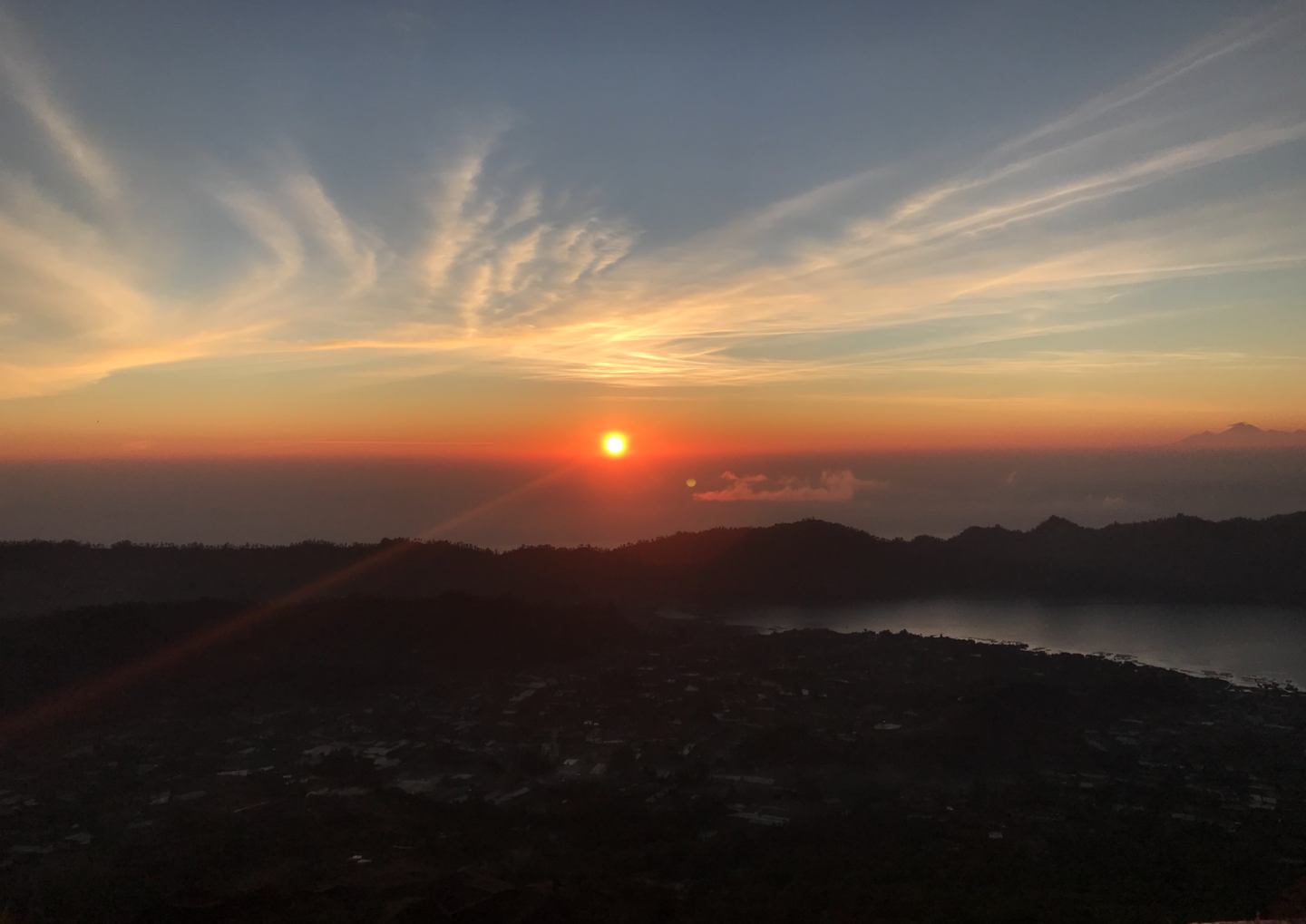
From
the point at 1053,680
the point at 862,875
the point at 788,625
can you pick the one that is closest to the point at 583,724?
the point at 862,875

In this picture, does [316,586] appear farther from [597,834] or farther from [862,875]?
[862,875]

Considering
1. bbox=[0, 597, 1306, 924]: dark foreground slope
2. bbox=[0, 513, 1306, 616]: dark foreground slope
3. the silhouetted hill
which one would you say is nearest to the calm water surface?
bbox=[0, 513, 1306, 616]: dark foreground slope

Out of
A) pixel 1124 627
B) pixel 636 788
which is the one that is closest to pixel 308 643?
pixel 636 788

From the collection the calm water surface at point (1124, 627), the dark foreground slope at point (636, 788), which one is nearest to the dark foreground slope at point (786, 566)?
the calm water surface at point (1124, 627)

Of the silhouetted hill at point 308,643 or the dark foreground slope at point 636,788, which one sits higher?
the silhouetted hill at point 308,643

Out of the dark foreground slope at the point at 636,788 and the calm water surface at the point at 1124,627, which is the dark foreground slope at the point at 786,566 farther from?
the dark foreground slope at the point at 636,788

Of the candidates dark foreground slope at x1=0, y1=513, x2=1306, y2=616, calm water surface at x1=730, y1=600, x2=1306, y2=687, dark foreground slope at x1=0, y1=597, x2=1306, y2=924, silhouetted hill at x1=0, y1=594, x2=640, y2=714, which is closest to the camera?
dark foreground slope at x1=0, y1=597, x2=1306, y2=924

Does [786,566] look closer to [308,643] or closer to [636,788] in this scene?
[308,643]

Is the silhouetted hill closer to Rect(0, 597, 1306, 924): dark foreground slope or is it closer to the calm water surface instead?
Rect(0, 597, 1306, 924): dark foreground slope
